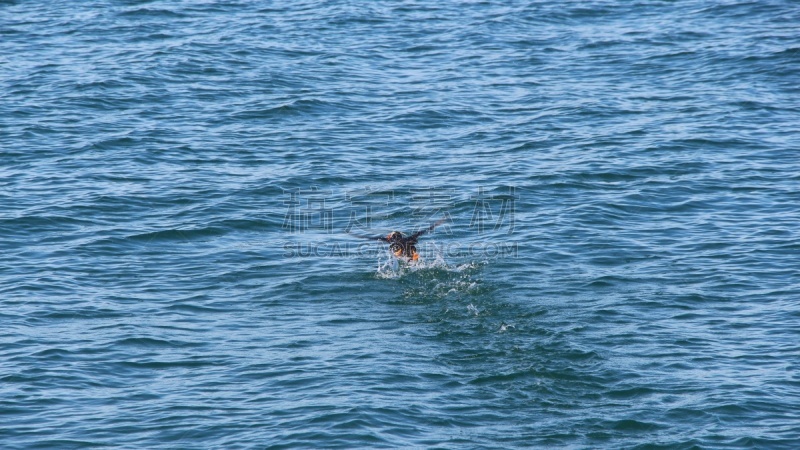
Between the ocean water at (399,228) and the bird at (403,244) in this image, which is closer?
the ocean water at (399,228)

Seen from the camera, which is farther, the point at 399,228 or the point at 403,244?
the point at 399,228

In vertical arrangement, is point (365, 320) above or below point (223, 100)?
below

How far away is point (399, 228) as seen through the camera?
1042 inches

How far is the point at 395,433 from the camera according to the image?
16391 mm

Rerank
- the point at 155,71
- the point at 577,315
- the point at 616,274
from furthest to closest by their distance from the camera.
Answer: the point at 155,71
the point at 616,274
the point at 577,315

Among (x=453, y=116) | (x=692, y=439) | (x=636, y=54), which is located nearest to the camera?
(x=692, y=439)

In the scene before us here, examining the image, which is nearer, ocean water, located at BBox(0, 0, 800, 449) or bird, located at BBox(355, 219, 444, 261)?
ocean water, located at BBox(0, 0, 800, 449)

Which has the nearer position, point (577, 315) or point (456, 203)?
point (577, 315)

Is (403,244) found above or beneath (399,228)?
above

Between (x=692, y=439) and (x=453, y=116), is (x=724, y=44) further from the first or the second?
(x=692, y=439)

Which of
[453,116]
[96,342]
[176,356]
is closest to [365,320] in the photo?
[176,356]

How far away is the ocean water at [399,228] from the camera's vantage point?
1733 cm

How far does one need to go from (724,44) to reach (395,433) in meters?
30.7

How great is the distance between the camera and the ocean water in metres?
17.3
